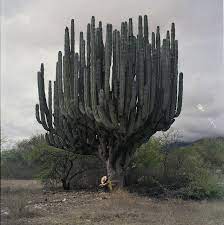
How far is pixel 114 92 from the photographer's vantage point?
46.5 ft

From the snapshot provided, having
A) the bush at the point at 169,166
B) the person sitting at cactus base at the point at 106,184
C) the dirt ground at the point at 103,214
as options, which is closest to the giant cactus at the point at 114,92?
the person sitting at cactus base at the point at 106,184

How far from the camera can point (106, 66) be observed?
13836 millimetres

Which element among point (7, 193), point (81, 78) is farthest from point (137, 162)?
point (7, 193)

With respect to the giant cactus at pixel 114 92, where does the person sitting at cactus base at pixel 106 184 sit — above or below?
below

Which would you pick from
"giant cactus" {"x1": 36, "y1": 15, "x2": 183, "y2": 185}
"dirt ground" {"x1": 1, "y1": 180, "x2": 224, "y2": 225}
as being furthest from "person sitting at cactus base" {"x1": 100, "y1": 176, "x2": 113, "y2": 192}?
"dirt ground" {"x1": 1, "y1": 180, "x2": 224, "y2": 225}

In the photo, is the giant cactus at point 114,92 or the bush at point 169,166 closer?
the giant cactus at point 114,92

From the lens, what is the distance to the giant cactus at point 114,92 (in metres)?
13.9

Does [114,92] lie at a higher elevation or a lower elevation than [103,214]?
higher

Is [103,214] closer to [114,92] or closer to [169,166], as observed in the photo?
[114,92]

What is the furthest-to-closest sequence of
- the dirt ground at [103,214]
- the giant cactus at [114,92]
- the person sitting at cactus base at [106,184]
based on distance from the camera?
the person sitting at cactus base at [106,184]
the giant cactus at [114,92]
the dirt ground at [103,214]

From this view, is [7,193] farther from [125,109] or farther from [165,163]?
[165,163]

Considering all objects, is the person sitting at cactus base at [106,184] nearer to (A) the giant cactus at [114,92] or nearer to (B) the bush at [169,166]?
(A) the giant cactus at [114,92]

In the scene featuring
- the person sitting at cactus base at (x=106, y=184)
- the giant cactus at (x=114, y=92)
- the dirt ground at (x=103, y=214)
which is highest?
the giant cactus at (x=114, y=92)

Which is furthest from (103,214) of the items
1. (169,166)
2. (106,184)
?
(169,166)
